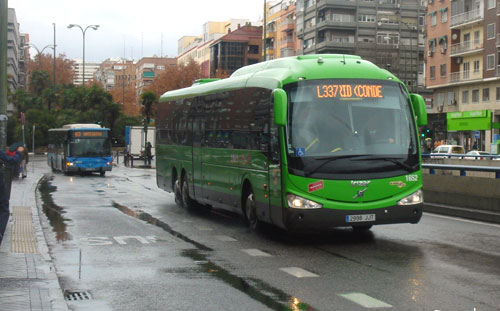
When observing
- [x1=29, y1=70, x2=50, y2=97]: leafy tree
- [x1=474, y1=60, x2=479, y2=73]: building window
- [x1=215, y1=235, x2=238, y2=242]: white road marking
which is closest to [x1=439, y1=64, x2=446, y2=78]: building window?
[x1=474, y1=60, x2=479, y2=73]: building window

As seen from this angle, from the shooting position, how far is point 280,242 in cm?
1309

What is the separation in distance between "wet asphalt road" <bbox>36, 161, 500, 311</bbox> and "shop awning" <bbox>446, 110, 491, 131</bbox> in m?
51.8

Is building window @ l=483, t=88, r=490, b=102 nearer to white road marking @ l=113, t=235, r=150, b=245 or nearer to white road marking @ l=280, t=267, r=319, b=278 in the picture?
white road marking @ l=113, t=235, r=150, b=245

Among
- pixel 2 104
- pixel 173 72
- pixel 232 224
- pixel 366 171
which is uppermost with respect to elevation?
pixel 173 72

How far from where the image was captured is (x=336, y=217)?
1229cm

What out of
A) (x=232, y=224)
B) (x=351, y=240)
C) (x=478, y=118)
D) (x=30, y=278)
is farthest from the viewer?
(x=478, y=118)

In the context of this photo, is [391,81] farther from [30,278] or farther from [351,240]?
[30,278]

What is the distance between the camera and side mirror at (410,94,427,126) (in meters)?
13.1

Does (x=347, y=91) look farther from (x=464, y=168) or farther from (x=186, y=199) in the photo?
(x=186, y=199)

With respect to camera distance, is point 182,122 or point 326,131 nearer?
point 326,131

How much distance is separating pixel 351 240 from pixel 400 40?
84.6m

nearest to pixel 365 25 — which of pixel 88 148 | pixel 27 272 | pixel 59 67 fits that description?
pixel 88 148

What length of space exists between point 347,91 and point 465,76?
6106cm

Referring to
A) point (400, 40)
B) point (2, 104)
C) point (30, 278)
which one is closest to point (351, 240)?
point (30, 278)
